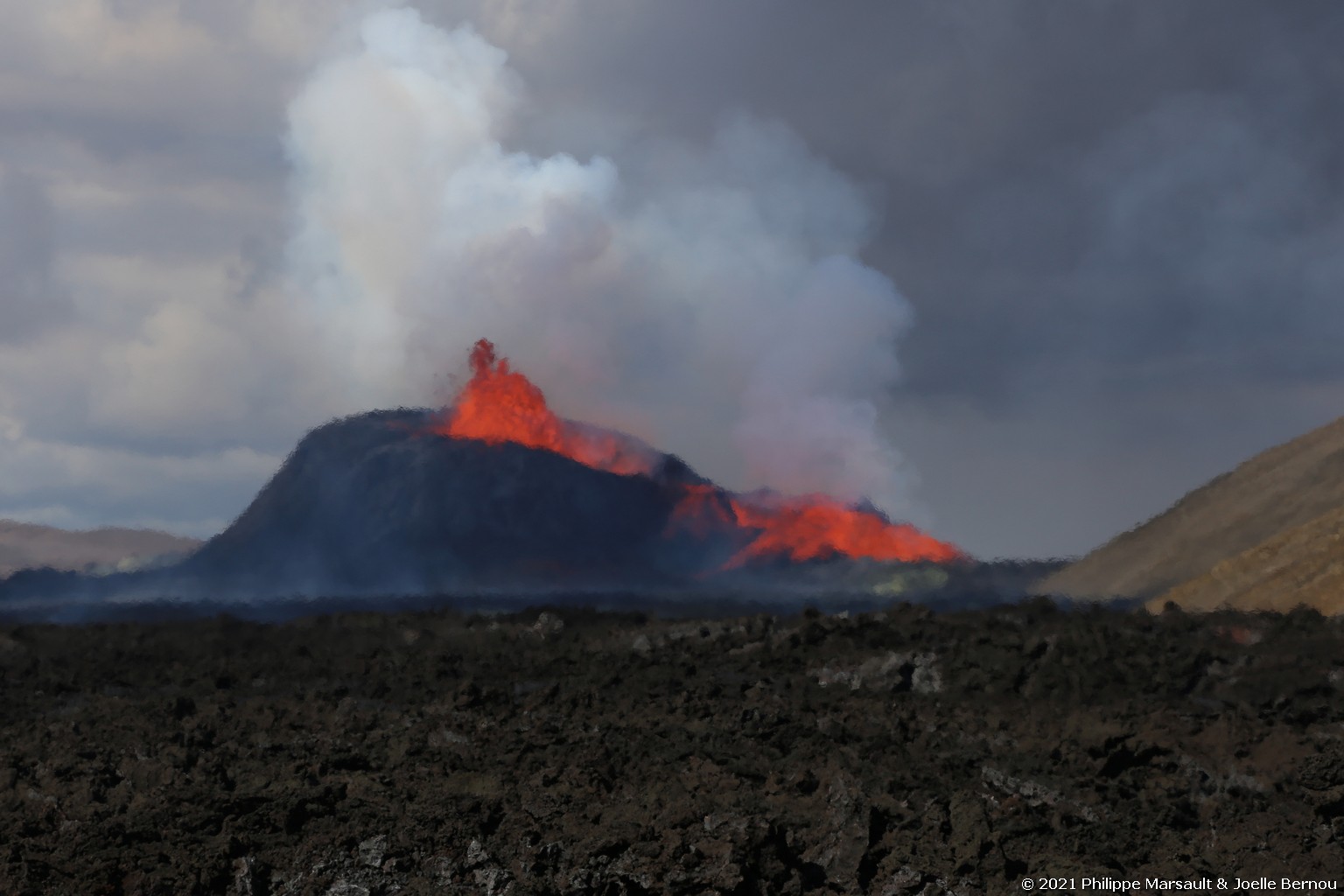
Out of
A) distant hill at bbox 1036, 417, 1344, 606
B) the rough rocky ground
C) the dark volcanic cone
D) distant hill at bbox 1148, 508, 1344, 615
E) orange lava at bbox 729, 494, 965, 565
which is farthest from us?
orange lava at bbox 729, 494, 965, 565

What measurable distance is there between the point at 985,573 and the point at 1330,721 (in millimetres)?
44314

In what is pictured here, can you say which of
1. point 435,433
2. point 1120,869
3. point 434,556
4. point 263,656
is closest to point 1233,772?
point 1120,869

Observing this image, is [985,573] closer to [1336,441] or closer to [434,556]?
[1336,441]

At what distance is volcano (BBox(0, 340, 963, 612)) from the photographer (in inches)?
3354

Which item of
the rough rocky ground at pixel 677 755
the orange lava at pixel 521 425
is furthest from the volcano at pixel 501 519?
the rough rocky ground at pixel 677 755

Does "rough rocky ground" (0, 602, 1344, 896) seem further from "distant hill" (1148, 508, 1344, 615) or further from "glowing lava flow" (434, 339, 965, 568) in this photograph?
"glowing lava flow" (434, 339, 965, 568)

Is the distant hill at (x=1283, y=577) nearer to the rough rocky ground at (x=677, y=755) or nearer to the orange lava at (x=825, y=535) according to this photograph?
the rough rocky ground at (x=677, y=755)

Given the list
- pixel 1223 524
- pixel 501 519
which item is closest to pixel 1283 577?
pixel 1223 524

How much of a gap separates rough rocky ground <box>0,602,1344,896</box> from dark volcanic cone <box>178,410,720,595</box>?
38.3 m

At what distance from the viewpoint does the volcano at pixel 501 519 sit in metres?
85.2

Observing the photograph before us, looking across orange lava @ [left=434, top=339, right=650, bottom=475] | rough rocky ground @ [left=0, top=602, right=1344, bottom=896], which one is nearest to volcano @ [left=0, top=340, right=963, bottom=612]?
orange lava @ [left=434, top=339, right=650, bottom=475]

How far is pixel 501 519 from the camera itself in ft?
292

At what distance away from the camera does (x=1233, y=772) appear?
93.4ft

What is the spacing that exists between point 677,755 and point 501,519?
64.5m
